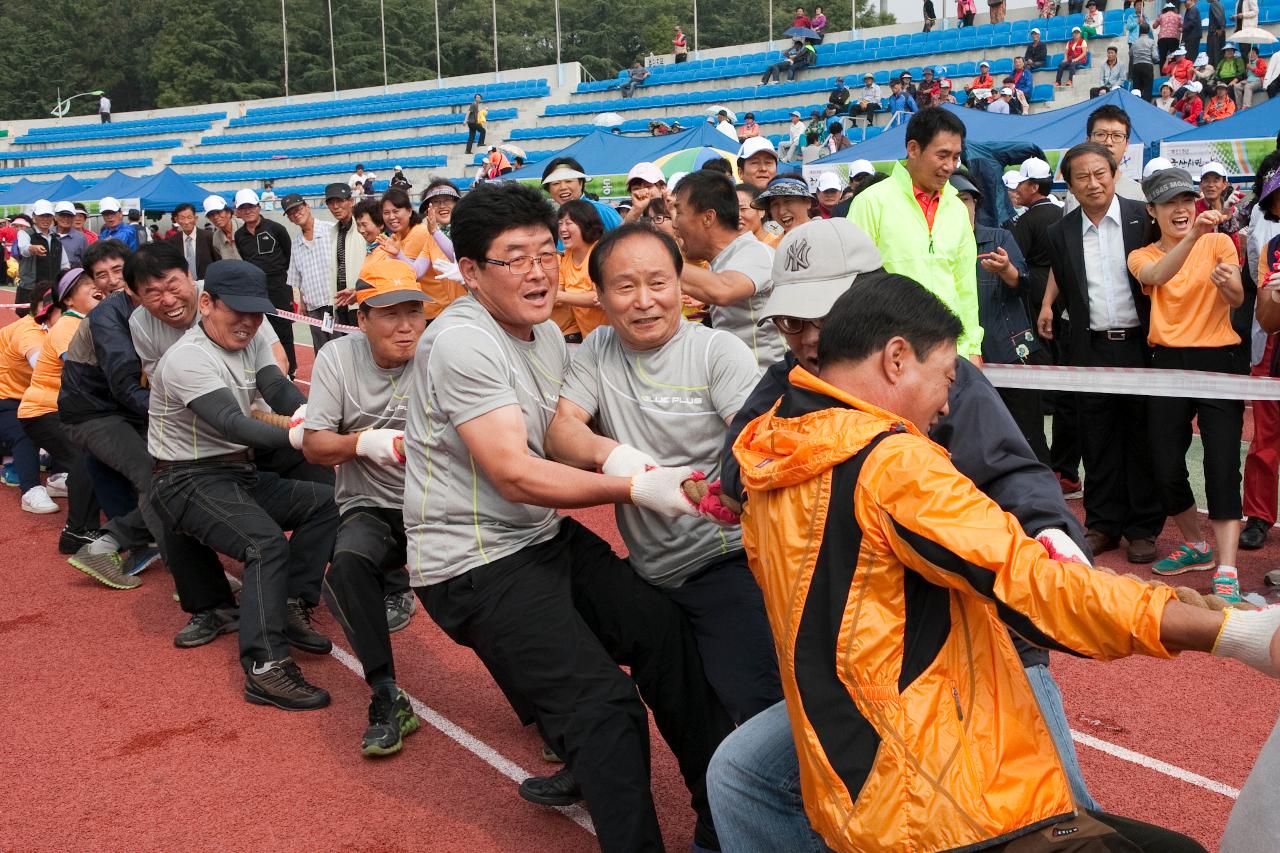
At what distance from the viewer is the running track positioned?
3.67 metres

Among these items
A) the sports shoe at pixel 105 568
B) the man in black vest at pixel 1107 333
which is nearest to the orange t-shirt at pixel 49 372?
the sports shoe at pixel 105 568

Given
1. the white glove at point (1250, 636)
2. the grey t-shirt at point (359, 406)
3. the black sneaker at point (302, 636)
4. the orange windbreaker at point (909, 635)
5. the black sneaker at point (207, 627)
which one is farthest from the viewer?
the black sneaker at point (207, 627)

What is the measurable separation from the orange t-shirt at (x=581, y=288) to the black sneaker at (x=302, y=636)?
7.69ft

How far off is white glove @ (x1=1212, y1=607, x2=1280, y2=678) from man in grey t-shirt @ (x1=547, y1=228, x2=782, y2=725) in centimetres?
153

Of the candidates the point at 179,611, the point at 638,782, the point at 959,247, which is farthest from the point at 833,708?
the point at 179,611

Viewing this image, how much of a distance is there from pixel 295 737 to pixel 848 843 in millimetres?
2951

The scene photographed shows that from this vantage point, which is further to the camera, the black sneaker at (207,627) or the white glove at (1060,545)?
the black sneaker at (207,627)

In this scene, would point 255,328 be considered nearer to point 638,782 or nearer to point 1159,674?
point 638,782

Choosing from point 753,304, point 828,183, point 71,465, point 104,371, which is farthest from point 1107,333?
point 71,465

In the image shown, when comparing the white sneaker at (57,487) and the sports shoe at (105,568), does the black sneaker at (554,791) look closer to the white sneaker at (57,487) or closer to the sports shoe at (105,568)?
the sports shoe at (105,568)

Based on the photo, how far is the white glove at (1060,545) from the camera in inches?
87.4

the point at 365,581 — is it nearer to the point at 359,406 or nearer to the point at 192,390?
the point at 359,406

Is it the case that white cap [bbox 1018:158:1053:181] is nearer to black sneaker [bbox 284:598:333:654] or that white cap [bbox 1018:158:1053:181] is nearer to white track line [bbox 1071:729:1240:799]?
white track line [bbox 1071:729:1240:799]

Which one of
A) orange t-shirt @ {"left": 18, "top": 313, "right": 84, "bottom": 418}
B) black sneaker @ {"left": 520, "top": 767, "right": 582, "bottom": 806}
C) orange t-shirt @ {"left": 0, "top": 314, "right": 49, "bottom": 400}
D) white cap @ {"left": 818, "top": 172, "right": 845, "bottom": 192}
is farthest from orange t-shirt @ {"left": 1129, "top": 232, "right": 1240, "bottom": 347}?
orange t-shirt @ {"left": 0, "top": 314, "right": 49, "bottom": 400}
